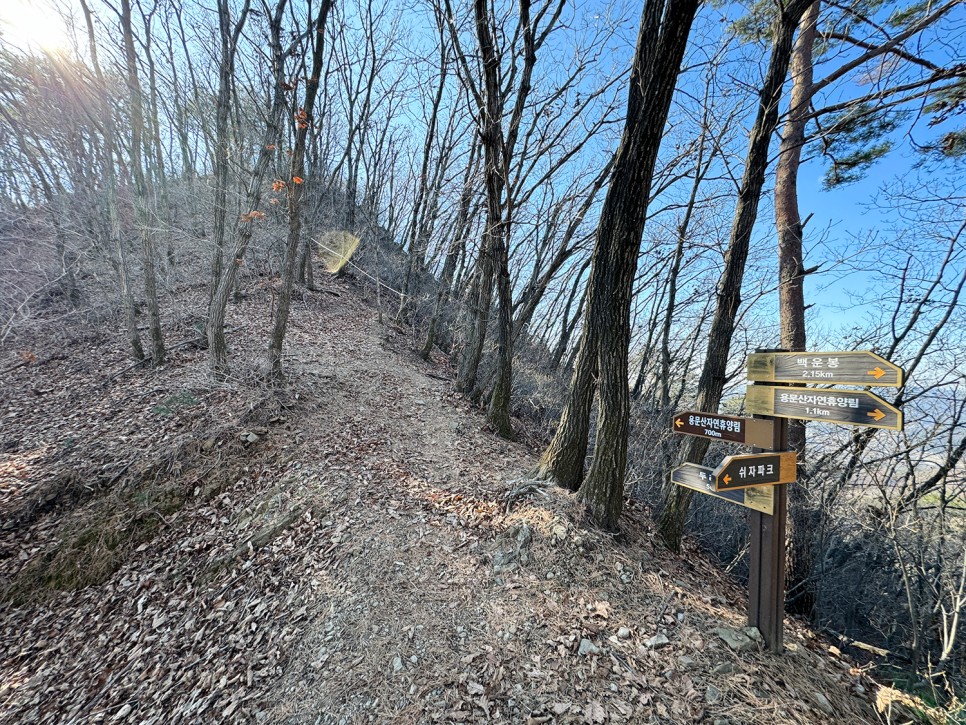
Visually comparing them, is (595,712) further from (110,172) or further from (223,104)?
(110,172)

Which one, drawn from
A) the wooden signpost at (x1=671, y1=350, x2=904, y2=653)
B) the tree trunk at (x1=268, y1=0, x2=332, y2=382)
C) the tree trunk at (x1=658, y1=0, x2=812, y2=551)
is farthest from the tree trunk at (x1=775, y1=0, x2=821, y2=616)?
the tree trunk at (x1=268, y1=0, x2=332, y2=382)

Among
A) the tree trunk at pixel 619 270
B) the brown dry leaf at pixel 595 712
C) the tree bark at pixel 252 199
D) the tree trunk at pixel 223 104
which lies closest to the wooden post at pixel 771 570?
the tree trunk at pixel 619 270

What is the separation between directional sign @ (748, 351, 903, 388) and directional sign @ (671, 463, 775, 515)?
3.02 feet

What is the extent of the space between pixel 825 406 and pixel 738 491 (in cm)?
91

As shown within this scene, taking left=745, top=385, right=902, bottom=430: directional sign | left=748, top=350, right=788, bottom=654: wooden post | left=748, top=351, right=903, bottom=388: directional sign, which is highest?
left=748, top=351, right=903, bottom=388: directional sign

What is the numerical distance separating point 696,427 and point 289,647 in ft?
13.4

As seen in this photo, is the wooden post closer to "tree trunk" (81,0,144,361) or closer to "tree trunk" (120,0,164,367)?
"tree trunk" (120,0,164,367)

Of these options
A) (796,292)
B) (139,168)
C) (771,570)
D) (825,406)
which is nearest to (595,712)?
(771,570)

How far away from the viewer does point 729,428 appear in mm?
3193

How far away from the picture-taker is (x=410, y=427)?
7.26 m

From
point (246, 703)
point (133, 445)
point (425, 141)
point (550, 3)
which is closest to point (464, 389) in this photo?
point (133, 445)

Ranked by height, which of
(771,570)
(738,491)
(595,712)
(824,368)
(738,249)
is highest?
(738,249)

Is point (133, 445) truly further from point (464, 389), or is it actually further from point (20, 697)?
point (464, 389)

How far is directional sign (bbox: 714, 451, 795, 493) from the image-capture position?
2721mm
